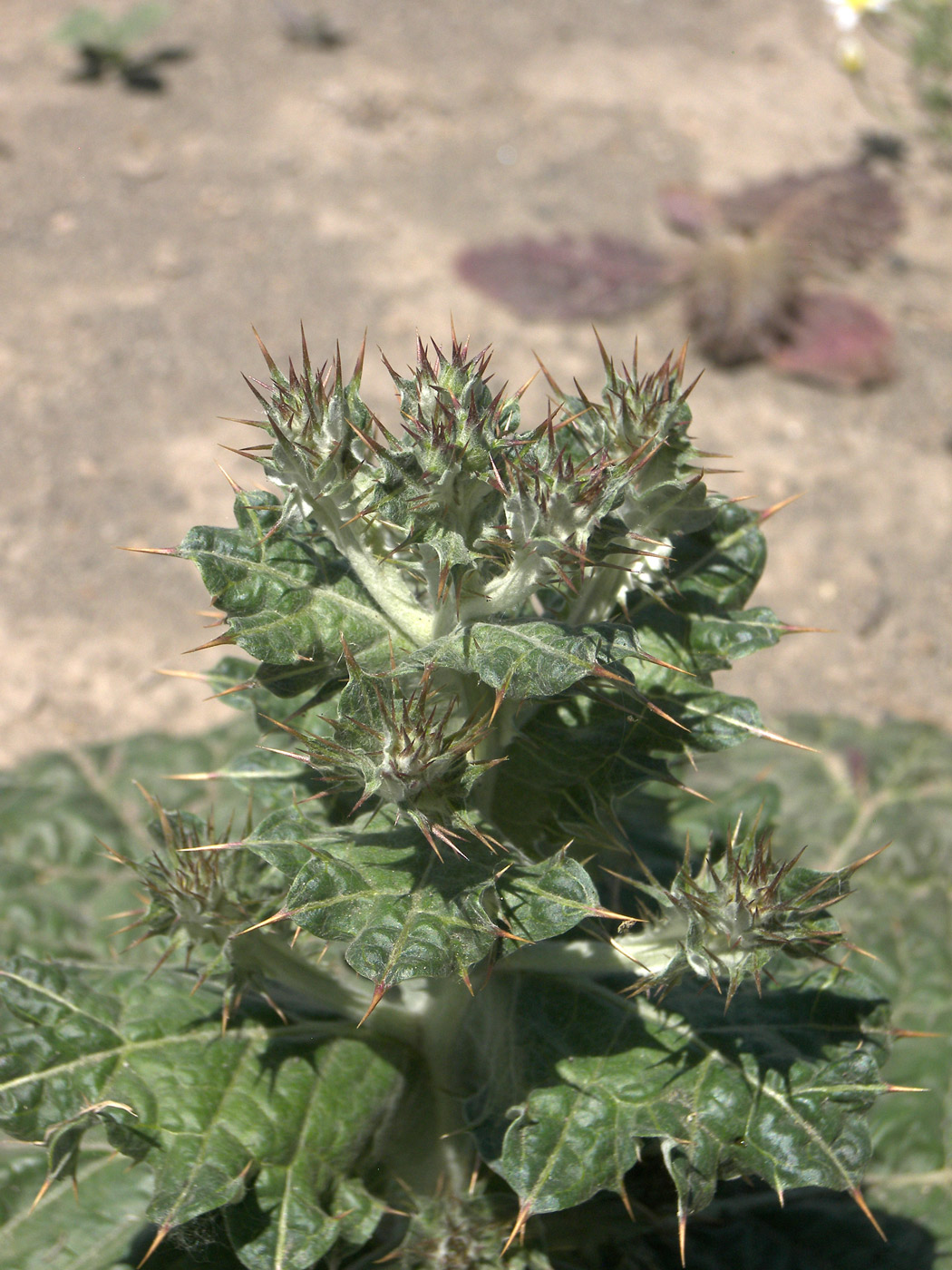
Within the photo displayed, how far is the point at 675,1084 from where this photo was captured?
2.01 metres

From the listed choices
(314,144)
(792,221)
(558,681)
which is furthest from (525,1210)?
(314,144)

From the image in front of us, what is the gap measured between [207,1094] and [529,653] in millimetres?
1086

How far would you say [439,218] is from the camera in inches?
299

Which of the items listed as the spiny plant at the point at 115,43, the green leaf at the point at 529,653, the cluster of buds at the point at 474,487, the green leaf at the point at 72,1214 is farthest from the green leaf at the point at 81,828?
the spiny plant at the point at 115,43

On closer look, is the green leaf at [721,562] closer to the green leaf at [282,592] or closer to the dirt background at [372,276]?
the green leaf at [282,592]

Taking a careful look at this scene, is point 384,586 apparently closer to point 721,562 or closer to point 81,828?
point 721,562

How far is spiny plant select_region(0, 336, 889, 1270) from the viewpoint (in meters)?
1.62

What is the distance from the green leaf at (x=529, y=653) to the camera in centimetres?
152

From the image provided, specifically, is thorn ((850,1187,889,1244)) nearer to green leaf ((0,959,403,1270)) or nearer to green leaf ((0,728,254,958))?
green leaf ((0,959,403,1270))

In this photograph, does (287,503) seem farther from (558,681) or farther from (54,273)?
(54,273)

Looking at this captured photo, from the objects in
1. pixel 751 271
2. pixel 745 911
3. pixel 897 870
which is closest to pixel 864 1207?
pixel 745 911

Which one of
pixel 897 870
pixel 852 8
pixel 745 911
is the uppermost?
pixel 852 8

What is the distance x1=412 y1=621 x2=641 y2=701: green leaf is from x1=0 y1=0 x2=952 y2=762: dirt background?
360 centimetres

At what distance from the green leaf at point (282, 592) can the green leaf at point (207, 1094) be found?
716 millimetres
